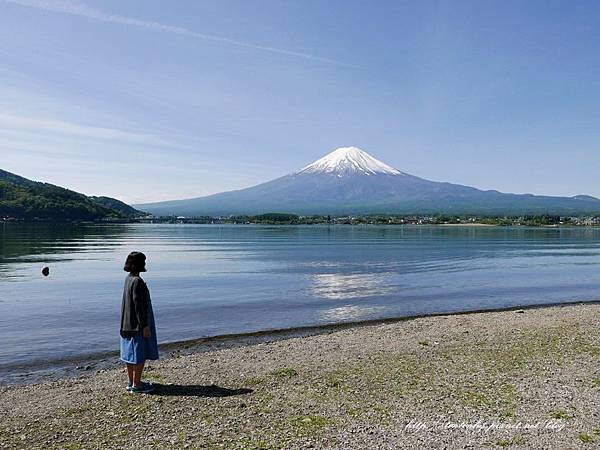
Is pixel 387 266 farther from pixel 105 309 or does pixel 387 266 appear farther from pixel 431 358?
pixel 431 358

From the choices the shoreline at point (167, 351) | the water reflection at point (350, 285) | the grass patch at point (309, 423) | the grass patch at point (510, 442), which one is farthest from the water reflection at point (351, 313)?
the grass patch at point (510, 442)

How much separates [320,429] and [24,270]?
33.7 metres

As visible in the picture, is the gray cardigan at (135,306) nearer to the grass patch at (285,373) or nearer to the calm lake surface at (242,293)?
the grass patch at (285,373)

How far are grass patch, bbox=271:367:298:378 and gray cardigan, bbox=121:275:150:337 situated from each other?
2597 millimetres

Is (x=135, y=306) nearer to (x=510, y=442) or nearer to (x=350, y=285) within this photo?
(x=510, y=442)

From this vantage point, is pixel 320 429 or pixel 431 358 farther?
pixel 431 358

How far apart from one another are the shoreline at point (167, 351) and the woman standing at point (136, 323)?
306 centimetres

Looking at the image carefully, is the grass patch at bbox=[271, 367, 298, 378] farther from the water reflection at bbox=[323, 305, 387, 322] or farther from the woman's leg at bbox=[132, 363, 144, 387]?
the water reflection at bbox=[323, 305, 387, 322]

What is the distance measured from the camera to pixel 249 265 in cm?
4247

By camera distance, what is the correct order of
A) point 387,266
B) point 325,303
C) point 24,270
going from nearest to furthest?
point 325,303
point 24,270
point 387,266

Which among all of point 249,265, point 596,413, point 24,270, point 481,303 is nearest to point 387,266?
point 249,265

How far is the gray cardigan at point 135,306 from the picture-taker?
26.7ft

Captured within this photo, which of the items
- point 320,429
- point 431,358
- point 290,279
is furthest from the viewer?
point 290,279

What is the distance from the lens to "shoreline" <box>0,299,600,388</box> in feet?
36.4
